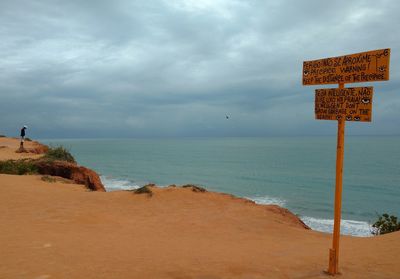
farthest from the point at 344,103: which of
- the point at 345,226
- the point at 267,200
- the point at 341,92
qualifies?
the point at 267,200

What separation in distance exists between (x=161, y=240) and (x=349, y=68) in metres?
5.47

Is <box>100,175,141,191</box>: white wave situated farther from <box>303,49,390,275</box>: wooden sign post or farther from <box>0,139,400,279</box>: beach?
<box>303,49,390,275</box>: wooden sign post

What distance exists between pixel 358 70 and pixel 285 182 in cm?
4167

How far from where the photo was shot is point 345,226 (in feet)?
75.8

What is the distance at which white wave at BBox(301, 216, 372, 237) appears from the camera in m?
21.1

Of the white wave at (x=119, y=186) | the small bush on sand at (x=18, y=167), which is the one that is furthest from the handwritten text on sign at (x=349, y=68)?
the white wave at (x=119, y=186)

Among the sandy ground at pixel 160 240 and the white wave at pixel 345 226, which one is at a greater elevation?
the sandy ground at pixel 160 240

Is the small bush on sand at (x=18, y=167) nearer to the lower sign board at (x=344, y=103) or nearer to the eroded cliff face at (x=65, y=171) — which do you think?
the eroded cliff face at (x=65, y=171)

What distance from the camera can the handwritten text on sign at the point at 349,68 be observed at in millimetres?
5266

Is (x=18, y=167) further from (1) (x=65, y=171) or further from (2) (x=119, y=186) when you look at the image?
(2) (x=119, y=186)

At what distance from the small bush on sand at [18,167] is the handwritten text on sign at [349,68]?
1640 cm

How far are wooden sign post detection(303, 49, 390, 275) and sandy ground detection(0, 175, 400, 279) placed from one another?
1362 millimetres

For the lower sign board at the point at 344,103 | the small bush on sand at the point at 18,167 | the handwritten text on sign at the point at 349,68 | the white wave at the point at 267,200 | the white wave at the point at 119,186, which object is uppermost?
the handwritten text on sign at the point at 349,68

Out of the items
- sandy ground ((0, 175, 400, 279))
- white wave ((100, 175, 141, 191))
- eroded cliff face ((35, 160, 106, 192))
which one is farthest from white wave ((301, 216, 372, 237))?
white wave ((100, 175, 141, 191))
